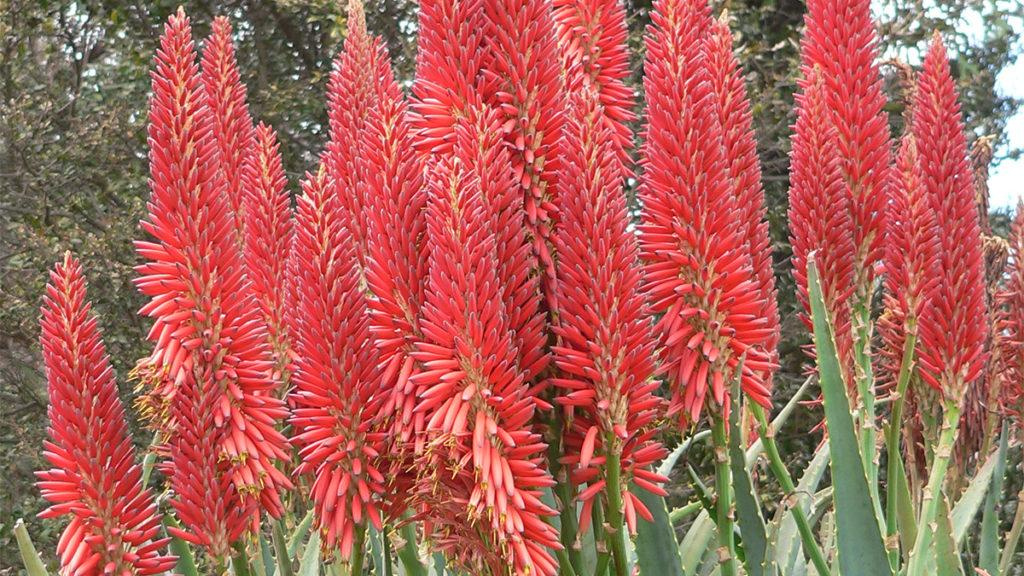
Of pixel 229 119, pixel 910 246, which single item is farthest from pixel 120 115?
pixel 910 246

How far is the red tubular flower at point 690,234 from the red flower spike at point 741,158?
14 cm

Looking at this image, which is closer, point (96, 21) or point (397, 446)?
point (397, 446)

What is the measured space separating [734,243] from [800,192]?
0.31 meters

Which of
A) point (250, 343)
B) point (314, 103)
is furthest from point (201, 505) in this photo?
point (314, 103)

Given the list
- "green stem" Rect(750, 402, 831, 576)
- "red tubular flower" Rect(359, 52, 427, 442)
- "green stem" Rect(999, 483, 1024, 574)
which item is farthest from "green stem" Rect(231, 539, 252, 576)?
"green stem" Rect(999, 483, 1024, 574)

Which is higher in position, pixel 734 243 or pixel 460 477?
pixel 734 243

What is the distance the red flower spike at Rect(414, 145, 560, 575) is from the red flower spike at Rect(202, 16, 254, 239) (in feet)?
1.88

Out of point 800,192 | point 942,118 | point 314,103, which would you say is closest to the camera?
point 800,192

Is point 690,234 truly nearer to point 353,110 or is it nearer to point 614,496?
point 614,496

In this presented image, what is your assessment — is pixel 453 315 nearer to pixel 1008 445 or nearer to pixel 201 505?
pixel 201 505

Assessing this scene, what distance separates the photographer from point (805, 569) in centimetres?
215

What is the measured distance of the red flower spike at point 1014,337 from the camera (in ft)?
6.53

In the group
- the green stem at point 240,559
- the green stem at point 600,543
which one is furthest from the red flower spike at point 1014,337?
the green stem at point 240,559

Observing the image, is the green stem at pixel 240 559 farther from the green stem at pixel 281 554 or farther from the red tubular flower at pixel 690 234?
the red tubular flower at pixel 690 234
